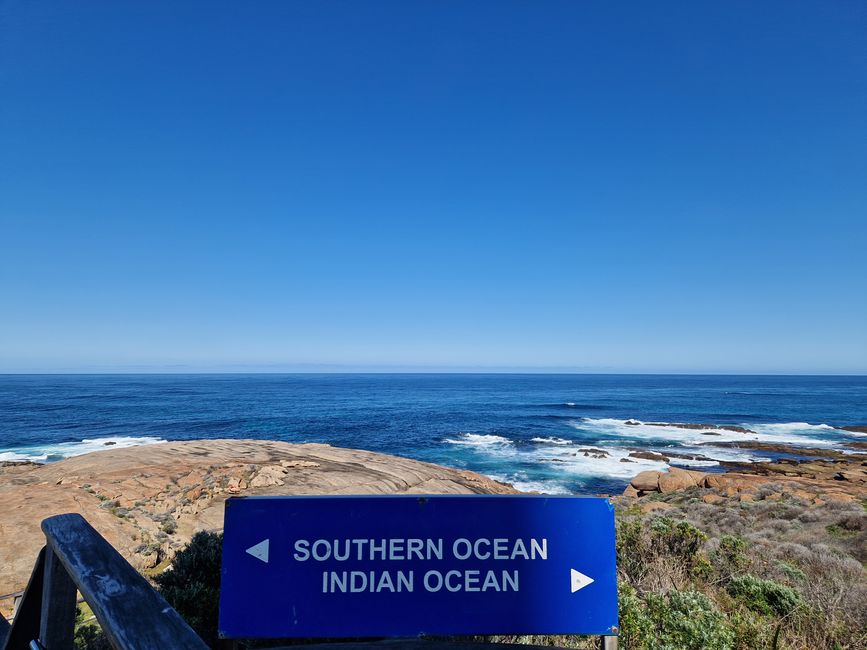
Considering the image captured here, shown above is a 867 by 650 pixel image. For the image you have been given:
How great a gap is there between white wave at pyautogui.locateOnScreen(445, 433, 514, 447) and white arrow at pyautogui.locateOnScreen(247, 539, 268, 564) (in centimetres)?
3629

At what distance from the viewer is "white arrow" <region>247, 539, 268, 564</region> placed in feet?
7.82

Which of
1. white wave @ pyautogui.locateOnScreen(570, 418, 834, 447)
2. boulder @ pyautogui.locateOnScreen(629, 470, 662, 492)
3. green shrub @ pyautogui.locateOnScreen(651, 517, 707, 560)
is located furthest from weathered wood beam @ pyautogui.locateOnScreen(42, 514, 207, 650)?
white wave @ pyautogui.locateOnScreen(570, 418, 834, 447)

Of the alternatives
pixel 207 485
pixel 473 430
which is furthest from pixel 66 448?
pixel 473 430

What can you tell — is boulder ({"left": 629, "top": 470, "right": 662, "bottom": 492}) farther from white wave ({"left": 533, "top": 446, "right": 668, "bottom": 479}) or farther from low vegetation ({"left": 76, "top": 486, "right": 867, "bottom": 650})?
low vegetation ({"left": 76, "top": 486, "right": 867, "bottom": 650})

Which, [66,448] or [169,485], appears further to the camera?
[66,448]

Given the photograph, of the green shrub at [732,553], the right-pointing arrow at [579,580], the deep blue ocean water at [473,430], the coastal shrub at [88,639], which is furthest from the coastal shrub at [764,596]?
the deep blue ocean water at [473,430]

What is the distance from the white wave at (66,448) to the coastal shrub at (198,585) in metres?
29.4

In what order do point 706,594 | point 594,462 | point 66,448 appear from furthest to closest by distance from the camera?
point 66,448
point 594,462
point 706,594

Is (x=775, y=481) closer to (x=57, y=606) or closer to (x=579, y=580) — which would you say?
(x=579, y=580)

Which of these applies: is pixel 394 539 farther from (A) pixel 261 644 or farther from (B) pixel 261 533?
(A) pixel 261 644

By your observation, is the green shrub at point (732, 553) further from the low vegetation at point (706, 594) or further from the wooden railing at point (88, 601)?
the wooden railing at point (88, 601)

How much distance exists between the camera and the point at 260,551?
7.83 feet

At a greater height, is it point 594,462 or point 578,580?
point 578,580

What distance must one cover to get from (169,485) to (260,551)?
1535 cm
